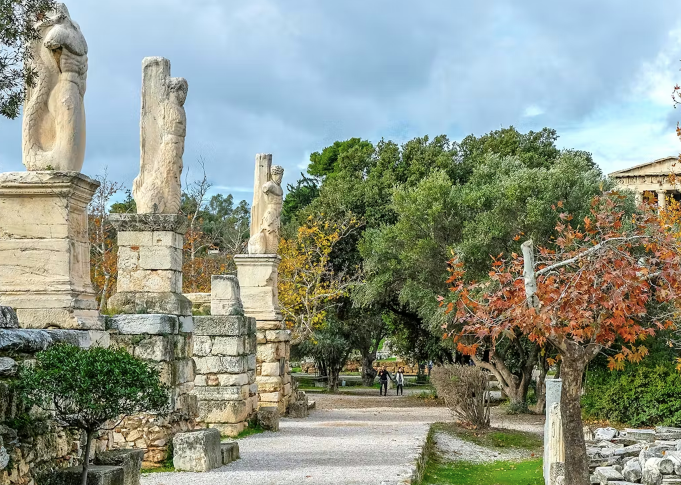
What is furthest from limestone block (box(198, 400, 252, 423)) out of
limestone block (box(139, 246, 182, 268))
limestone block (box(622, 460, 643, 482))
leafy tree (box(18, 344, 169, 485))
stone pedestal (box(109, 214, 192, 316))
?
leafy tree (box(18, 344, 169, 485))

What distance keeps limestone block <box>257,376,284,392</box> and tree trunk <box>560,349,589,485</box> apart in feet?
27.7

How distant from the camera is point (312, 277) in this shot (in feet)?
85.7

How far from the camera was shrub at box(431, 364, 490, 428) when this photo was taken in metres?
17.1

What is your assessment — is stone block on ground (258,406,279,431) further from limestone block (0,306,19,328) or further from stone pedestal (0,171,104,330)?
limestone block (0,306,19,328)

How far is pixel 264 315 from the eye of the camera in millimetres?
16859

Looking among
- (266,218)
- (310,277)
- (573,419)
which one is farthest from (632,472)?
(310,277)

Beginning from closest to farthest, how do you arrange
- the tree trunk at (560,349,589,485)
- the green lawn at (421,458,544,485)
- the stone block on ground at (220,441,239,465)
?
the tree trunk at (560,349,589,485)
the stone block on ground at (220,441,239,465)
the green lawn at (421,458,544,485)

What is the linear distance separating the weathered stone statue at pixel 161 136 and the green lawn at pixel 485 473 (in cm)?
506

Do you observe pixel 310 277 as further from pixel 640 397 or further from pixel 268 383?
pixel 640 397

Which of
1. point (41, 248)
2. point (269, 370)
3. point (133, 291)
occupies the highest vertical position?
point (41, 248)

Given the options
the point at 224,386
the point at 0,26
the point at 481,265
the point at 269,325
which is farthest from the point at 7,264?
the point at 481,265

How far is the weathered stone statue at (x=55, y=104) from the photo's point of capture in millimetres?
7629

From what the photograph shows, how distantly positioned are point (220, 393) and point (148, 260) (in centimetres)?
401

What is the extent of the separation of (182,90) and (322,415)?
32.8ft
